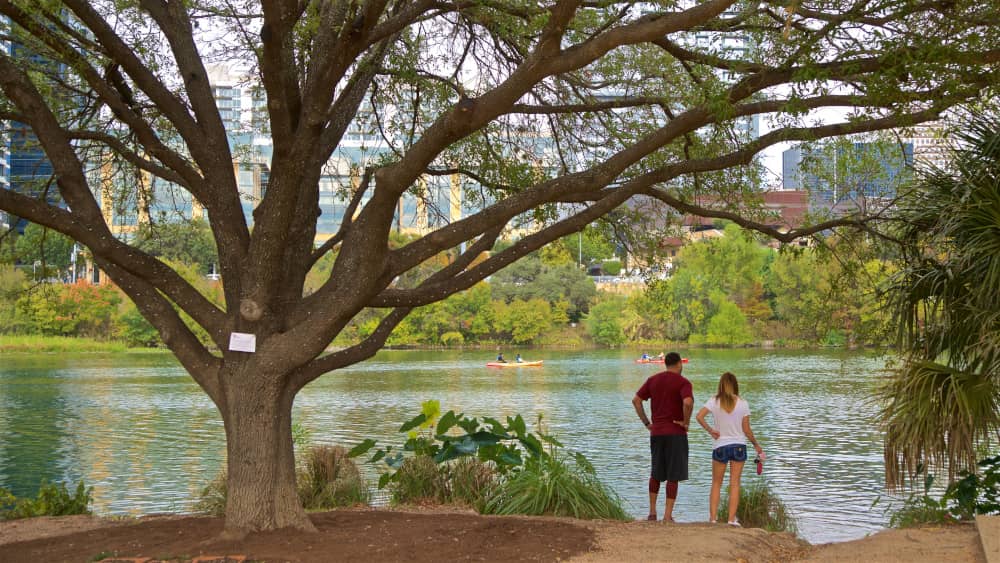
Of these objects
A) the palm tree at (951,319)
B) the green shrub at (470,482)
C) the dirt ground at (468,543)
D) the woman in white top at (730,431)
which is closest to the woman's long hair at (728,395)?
the woman in white top at (730,431)

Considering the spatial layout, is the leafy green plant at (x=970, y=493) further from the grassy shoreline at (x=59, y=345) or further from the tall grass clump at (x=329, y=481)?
the grassy shoreline at (x=59, y=345)

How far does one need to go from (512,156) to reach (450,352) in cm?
5144

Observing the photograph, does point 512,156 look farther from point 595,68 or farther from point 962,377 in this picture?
point 962,377

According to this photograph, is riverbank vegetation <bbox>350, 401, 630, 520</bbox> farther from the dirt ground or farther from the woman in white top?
the woman in white top

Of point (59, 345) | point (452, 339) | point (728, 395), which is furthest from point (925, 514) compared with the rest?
point (59, 345)

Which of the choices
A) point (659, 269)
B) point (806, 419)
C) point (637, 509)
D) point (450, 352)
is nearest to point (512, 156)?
point (659, 269)

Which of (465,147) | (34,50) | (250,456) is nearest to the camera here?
(250,456)

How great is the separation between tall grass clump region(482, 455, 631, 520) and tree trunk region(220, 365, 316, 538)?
2.56 m

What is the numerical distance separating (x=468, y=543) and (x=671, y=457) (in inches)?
104

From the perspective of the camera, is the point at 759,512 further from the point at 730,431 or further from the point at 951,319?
the point at 951,319

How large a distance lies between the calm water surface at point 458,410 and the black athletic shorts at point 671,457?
80.6 inches

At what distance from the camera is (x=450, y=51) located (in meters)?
11.1

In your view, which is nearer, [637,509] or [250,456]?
[250,456]

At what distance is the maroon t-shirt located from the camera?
8.61 metres
